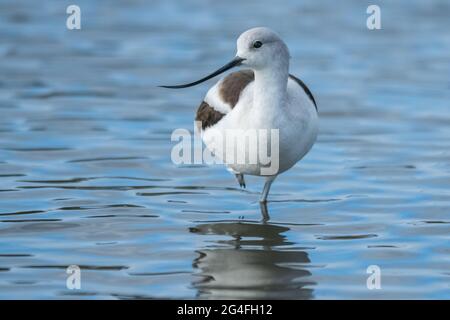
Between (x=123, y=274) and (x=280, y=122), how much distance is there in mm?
1648

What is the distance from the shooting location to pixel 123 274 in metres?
6.76

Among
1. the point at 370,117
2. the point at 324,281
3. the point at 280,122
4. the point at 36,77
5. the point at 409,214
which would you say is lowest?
the point at 324,281

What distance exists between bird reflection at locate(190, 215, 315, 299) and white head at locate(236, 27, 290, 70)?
3.94 ft

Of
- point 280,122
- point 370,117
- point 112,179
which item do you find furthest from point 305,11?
point 280,122

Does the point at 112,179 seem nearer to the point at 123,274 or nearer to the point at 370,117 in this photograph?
the point at 123,274

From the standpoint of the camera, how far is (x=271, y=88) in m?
7.66

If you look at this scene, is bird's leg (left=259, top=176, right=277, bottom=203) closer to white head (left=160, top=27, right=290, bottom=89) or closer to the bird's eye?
white head (left=160, top=27, right=290, bottom=89)

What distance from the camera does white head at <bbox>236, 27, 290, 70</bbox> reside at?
7.66 metres

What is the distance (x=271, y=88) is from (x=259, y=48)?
296 mm

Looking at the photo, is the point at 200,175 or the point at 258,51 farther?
the point at 200,175

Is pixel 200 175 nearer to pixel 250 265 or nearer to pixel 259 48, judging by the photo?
pixel 259 48
